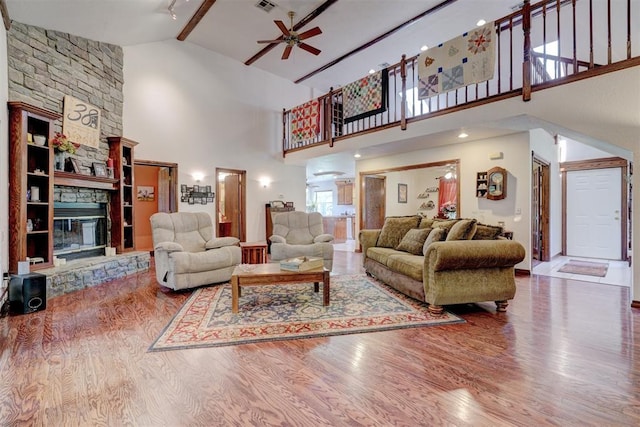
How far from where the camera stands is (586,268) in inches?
215

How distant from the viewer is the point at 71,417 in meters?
1.56

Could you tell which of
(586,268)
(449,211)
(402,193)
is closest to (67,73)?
(449,211)

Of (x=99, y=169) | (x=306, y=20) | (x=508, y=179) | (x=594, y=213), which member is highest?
(x=306, y=20)

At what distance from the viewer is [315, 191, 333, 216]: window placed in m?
12.4

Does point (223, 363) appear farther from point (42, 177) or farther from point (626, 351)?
point (42, 177)

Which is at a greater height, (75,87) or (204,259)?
(75,87)

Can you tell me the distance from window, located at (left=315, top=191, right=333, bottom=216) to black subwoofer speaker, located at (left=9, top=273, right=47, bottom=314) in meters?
9.73

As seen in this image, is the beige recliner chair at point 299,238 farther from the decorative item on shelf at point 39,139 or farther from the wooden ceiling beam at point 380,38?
the wooden ceiling beam at point 380,38

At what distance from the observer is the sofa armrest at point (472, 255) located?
2.89 metres

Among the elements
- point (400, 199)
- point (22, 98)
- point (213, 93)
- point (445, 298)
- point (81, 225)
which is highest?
point (213, 93)

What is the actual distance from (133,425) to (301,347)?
1.13m

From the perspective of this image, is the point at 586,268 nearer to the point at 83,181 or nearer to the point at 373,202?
the point at 373,202

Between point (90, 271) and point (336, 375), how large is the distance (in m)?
3.97

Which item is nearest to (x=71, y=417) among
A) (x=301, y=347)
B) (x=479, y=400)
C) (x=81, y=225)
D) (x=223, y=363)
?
(x=223, y=363)
